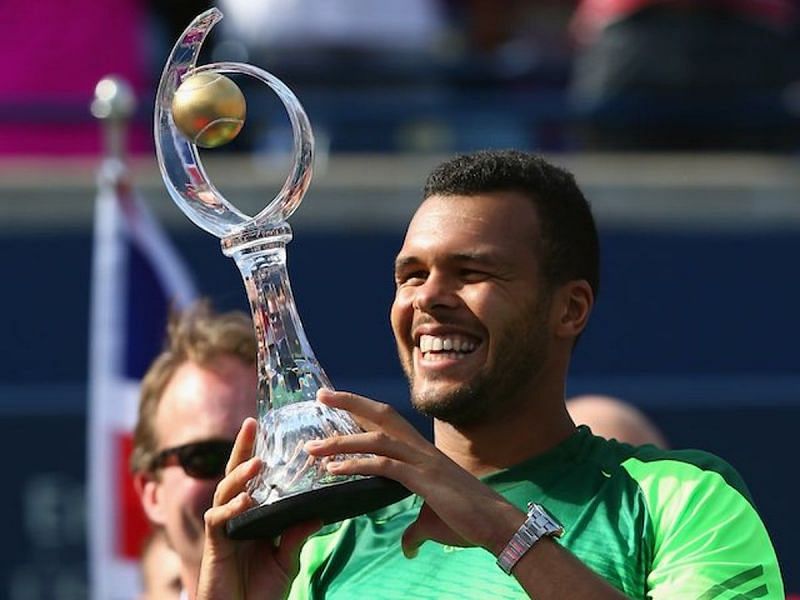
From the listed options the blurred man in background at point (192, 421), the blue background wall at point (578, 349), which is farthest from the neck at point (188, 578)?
the blue background wall at point (578, 349)

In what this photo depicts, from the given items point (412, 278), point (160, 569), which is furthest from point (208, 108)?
point (160, 569)

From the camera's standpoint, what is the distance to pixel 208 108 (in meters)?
2.88

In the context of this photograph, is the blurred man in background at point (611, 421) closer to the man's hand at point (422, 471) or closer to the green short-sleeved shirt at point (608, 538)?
the green short-sleeved shirt at point (608, 538)

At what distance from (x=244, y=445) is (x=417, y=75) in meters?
4.91

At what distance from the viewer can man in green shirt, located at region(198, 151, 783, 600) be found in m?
2.72

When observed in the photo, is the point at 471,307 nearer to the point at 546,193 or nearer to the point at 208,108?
the point at 546,193

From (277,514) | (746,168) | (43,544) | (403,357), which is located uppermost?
(746,168)

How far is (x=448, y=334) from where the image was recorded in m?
3.02

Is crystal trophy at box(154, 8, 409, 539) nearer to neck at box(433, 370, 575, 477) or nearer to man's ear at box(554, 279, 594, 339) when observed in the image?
neck at box(433, 370, 575, 477)

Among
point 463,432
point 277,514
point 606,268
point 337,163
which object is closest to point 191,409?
point 463,432

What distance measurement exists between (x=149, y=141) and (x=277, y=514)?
4.42 m

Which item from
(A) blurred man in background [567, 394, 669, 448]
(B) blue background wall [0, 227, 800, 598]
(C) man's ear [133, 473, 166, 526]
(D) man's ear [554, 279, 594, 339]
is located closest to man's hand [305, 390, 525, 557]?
(D) man's ear [554, 279, 594, 339]

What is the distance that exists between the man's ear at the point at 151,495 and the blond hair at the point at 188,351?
20 mm

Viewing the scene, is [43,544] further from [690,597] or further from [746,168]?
[690,597]
